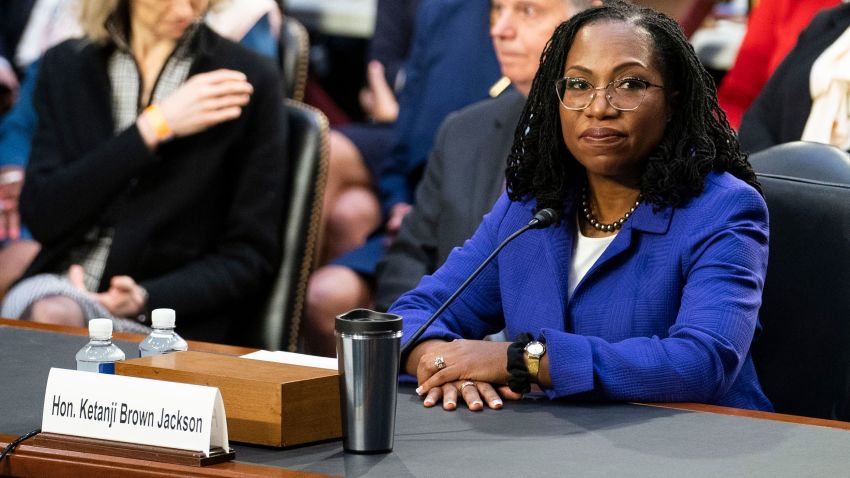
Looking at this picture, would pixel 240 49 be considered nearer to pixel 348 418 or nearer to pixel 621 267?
pixel 621 267

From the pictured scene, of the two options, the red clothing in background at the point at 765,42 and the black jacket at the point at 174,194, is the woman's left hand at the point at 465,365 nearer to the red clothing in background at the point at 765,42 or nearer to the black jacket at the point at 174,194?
the black jacket at the point at 174,194

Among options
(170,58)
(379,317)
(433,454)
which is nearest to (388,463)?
(433,454)

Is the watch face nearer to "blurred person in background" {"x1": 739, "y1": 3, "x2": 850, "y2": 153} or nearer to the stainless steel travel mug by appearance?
the stainless steel travel mug

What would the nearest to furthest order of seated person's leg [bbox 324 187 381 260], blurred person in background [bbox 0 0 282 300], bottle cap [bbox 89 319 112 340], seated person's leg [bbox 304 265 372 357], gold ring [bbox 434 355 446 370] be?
bottle cap [bbox 89 319 112 340] → gold ring [bbox 434 355 446 370] → seated person's leg [bbox 304 265 372 357] → blurred person in background [bbox 0 0 282 300] → seated person's leg [bbox 324 187 381 260]

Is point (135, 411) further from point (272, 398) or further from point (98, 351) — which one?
point (98, 351)

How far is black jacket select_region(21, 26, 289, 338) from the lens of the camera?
2867 millimetres

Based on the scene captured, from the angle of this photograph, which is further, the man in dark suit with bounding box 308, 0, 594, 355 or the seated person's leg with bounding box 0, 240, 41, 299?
the seated person's leg with bounding box 0, 240, 41, 299

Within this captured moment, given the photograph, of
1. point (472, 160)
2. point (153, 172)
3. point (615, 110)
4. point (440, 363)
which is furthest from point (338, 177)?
point (440, 363)

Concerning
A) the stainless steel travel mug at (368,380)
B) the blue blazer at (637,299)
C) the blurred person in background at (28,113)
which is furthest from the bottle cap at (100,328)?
the blurred person in background at (28,113)

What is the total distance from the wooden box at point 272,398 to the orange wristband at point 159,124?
143 cm

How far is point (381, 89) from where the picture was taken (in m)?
4.20

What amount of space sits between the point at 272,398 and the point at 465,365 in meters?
0.36

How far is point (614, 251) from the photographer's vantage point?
6.07 feet

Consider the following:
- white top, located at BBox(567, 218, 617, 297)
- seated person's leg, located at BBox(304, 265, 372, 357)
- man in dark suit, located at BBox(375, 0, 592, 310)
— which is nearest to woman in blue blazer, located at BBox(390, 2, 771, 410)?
white top, located at BBox(567, 218, 617, 297)
